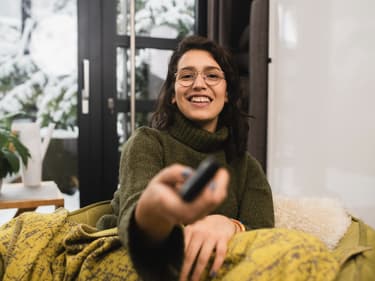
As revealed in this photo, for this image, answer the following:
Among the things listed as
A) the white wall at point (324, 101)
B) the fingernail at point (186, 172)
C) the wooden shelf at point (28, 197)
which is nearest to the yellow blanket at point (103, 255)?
the fingernail at point (186, 172)

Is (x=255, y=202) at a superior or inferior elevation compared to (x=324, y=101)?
inferior

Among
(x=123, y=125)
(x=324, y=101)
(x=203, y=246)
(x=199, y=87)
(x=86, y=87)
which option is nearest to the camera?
(x=203, y=246)

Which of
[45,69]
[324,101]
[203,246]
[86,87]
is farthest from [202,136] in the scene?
[45,69]

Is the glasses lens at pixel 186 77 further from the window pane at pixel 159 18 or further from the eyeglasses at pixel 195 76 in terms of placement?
the window pane at pixel 159 18

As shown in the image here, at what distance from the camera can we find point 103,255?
83 centimetres

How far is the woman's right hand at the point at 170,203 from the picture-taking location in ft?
1.46

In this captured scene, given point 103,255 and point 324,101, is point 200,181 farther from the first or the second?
point 324,101

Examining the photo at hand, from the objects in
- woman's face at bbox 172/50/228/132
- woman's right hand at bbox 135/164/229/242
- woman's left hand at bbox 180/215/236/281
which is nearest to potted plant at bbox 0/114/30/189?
woman's face at bbox 172/50/228/132

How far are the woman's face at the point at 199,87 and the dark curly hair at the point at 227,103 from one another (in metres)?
0.04

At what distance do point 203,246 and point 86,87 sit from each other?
1.92 m

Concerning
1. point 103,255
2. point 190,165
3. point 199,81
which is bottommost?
point 103,255

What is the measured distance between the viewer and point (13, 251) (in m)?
0.87

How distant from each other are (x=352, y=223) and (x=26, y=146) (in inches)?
54.4

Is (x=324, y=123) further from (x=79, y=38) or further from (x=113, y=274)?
(x=79, y=38)
